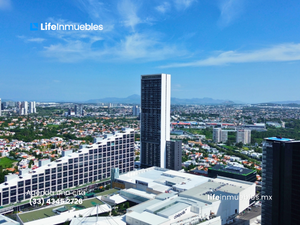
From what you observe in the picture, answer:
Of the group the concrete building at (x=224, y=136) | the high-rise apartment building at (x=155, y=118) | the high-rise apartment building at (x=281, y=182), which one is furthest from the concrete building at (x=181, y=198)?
the concrete building at (x=224, y=136)

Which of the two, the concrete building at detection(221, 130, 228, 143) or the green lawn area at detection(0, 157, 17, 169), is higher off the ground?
the concrete building at detection(221, 130, 228, 143)

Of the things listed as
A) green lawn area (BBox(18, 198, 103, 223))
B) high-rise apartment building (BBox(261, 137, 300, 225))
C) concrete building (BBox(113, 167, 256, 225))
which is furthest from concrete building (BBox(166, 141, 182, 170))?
high-rise apartment building (BBox(261, 137, 300, 225))

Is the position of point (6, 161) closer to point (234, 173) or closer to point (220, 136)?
point (234, 173)

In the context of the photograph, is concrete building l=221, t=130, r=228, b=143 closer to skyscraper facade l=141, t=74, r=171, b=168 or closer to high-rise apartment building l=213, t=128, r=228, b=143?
high-rise apartment building l=213, t=128, r=228, b=143

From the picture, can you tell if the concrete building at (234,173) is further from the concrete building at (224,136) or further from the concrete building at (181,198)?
the concrete building at (224,136)

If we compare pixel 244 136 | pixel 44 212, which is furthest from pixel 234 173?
pixel 244 136

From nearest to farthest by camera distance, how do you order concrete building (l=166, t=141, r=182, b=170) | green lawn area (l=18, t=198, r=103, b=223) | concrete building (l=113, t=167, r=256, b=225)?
1. concrete building (l=113, t=167, r=256, b=225)
2. green lawn area (l=18, t=198, r=103, b=223)
3. concrete building (l=166, t=141, r=182, b=170)

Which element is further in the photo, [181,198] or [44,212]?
[181,198]
